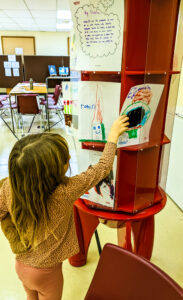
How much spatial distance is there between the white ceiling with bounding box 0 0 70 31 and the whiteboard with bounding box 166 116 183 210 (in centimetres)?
484

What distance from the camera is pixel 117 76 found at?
121 centimetres

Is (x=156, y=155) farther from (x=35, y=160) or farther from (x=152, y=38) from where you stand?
(x=35, y=160)

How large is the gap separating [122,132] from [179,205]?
158 cm

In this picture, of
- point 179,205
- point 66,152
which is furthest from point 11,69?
point 66,152

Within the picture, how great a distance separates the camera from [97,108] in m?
1.27

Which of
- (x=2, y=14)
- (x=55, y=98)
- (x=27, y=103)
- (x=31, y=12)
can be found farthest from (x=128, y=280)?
(x=2, y=14)

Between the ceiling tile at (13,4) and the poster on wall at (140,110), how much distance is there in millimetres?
5882

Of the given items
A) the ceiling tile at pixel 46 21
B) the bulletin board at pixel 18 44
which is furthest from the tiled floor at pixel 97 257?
the bulletin board at pixel 18 44

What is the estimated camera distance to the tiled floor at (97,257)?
157 centimetres

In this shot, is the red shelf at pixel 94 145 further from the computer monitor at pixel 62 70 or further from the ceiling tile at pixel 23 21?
the ceiling tile at pixel 23 21

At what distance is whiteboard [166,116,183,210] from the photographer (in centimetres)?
232

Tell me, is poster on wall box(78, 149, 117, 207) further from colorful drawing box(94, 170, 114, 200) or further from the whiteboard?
the whiteboard

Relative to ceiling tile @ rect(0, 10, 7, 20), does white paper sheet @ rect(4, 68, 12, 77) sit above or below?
below

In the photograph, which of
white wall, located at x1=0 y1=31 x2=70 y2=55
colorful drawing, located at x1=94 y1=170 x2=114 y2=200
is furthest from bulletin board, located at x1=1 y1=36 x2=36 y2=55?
colorful drawing, located at x1=94 y1=170 x2=114 y2=200
